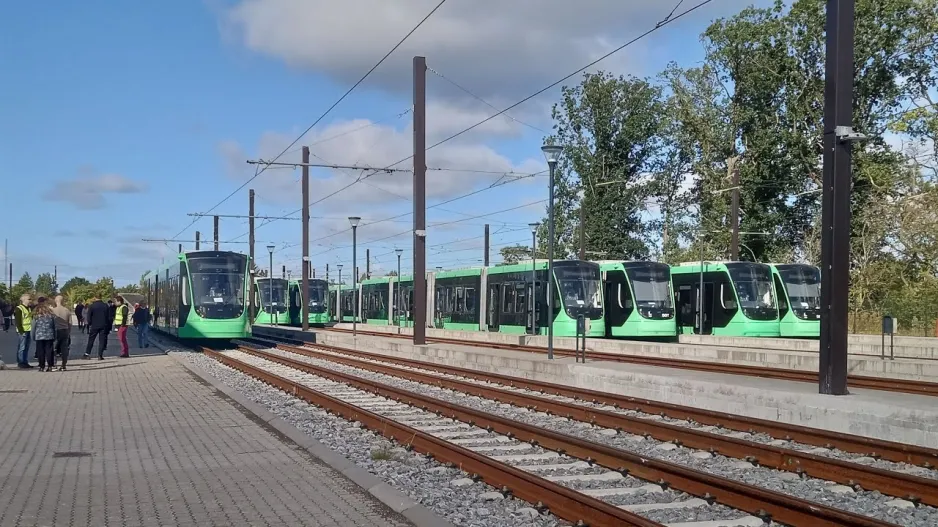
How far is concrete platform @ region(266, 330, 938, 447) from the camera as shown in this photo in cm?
1137

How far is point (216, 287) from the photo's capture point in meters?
32.0

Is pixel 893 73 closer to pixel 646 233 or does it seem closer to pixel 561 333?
pixel 646 233

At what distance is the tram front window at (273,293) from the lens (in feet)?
197

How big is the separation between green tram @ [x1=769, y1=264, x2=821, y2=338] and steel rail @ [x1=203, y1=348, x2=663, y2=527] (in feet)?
70.8

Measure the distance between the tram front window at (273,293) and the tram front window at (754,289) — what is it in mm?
34795

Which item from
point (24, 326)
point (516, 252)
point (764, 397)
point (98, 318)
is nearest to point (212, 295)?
point (98, 318)

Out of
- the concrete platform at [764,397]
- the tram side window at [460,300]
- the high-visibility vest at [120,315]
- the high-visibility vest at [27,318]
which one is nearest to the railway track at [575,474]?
the concrete platform at [764,397]

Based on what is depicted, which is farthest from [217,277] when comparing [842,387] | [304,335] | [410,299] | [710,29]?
[710,29]

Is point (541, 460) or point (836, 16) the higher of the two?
point (836, 16)

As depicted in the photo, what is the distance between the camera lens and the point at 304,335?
4106 cm

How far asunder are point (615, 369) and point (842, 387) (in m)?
5.56

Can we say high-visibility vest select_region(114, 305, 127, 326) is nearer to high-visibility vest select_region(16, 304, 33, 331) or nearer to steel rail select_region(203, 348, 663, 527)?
high-visibility vest select_region(16, 304, 33, 331)

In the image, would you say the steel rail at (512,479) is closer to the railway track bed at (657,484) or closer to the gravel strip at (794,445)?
the railway track bed at (657,484)

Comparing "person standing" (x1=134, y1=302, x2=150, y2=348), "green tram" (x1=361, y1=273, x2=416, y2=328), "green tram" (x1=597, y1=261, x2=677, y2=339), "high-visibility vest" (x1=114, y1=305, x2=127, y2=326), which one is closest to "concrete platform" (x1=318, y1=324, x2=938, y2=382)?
"green tram" (x1=597, y1=261, x2=677, y2=339)
